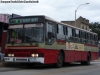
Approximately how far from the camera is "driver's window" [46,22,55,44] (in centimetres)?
1593

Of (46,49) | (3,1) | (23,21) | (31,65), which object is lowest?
(31,65)

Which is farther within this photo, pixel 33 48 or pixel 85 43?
pixel 85 43

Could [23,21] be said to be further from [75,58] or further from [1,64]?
[75,58]

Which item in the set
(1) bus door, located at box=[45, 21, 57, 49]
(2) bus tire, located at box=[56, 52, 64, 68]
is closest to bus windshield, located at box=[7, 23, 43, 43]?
(1) bus door, located at box=[45, 21, 57, 49]

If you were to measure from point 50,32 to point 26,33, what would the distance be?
1602 millimetres

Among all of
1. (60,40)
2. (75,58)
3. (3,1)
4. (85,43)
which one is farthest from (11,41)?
(3,1)

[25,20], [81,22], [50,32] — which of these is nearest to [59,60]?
[50,32]

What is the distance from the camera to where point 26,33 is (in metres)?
15.8

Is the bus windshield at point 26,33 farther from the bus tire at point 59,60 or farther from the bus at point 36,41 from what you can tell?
the bus tire at point 59,60

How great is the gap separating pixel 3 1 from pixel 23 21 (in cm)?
1127

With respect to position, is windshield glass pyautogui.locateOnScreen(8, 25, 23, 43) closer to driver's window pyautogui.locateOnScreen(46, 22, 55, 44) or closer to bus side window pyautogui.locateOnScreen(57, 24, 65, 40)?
driver's window pyautogui.locateOnScreen(46, 22, 55, 44)

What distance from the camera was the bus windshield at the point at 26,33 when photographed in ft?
50.8

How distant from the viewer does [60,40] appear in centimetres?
1786

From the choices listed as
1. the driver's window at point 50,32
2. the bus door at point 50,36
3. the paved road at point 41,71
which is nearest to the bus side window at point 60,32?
the bus door at point 50,36
